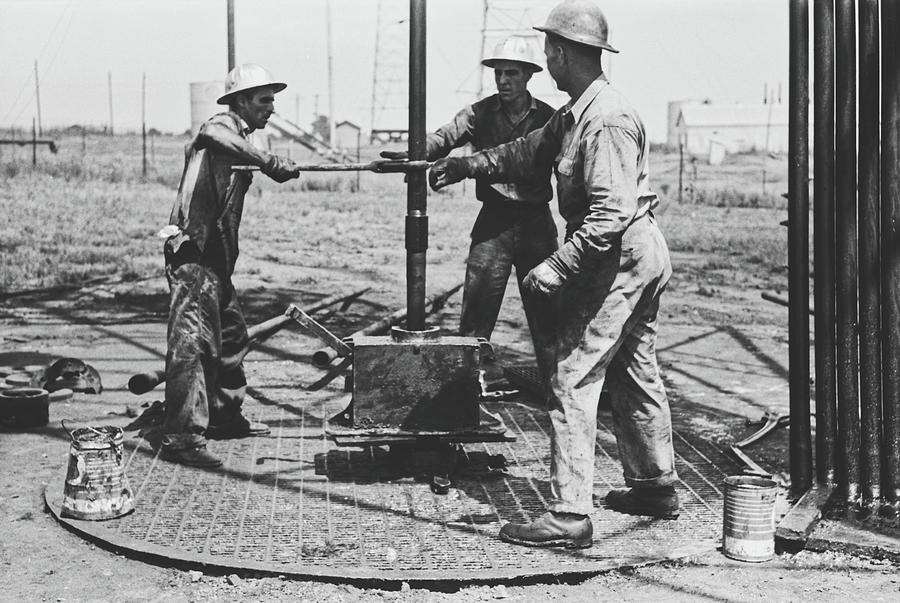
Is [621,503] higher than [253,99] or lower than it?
lower

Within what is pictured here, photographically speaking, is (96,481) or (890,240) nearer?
(890,240)

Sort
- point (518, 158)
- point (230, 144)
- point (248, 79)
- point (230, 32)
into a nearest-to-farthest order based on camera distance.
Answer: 1. point (518, 158)
2. point (230, 144)
3. point (248, 79)
4. point (230, 32)

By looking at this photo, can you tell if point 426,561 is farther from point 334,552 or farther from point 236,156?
point 236,156

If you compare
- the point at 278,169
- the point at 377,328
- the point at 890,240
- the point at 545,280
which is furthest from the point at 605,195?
the point at 377,328

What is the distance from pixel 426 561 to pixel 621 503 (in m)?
1.13

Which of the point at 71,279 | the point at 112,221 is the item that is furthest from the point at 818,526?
the point at 112,221

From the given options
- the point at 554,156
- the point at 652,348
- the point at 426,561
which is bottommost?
the point at 426,561

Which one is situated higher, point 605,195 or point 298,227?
point 605,195

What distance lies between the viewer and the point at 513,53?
22.6ft

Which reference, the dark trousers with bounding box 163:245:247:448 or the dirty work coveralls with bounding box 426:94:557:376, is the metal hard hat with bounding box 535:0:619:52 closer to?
the dirty work coveralls with bounding box 426:94:557:376

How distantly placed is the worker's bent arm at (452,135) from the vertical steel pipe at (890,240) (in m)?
2.54

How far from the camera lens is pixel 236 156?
20.1 feet

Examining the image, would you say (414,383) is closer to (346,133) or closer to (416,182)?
(416,182)

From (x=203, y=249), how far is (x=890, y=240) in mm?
3386
